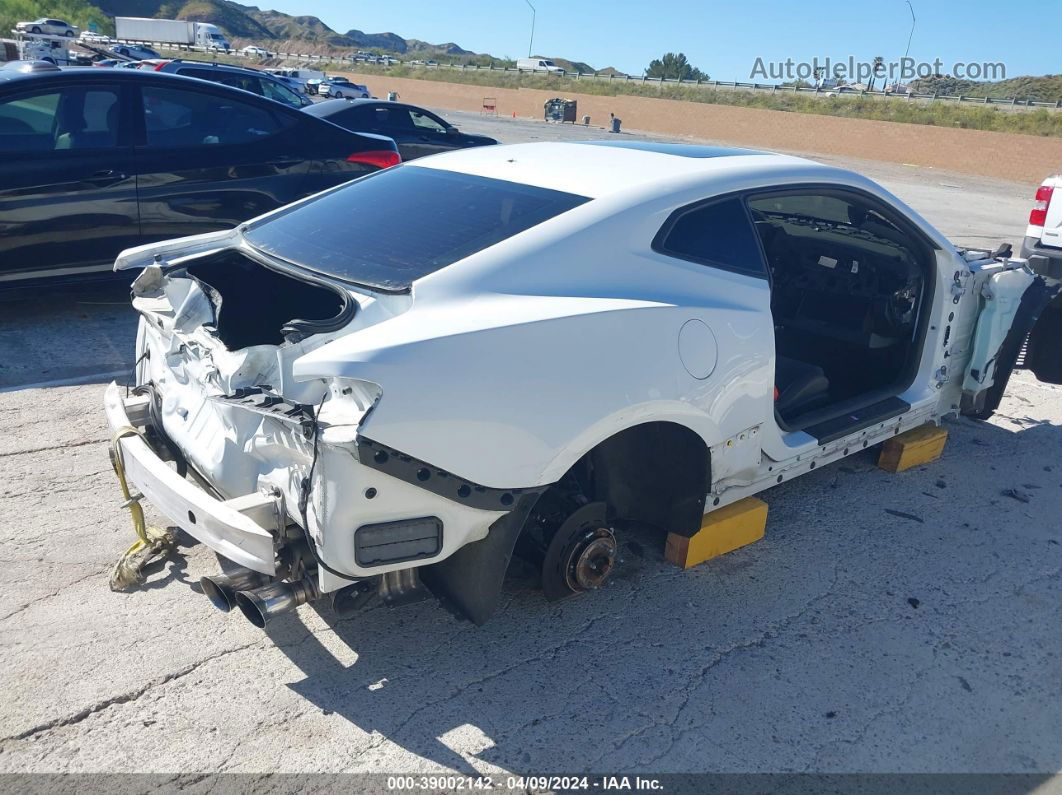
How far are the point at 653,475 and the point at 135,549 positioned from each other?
2.00 m

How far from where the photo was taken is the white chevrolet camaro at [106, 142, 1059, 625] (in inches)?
96.7

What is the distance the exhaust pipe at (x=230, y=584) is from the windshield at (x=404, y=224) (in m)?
0.97

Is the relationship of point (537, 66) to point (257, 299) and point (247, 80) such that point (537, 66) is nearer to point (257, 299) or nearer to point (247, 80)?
point (247, 80)

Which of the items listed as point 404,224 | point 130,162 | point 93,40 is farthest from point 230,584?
point 93,40

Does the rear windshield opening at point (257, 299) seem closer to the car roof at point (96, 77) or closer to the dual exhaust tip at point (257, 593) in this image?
the dual exhaust tip at point (257, 593)

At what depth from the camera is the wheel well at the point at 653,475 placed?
10.6 feet

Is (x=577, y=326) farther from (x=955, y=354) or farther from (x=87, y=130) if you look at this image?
(x=87, y=130)

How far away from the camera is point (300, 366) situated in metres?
2.37

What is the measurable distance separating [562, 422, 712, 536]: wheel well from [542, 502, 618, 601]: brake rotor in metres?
0.17

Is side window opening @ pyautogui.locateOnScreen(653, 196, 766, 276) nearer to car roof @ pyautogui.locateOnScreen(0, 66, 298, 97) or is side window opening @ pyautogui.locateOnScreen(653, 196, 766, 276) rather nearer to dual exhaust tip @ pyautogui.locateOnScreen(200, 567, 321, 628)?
dual exhaust tip @ pyautogui.locateOnScreen(200, 567, 321, 628)

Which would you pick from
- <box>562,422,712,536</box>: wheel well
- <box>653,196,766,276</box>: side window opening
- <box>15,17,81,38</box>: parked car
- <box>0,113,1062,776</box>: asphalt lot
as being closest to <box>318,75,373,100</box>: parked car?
<box>15,17,81,38</box>: parked car

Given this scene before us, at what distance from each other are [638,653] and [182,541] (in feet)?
6.13

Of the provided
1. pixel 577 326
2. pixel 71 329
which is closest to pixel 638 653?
pixel 577 326

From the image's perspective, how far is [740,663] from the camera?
3.05 m
